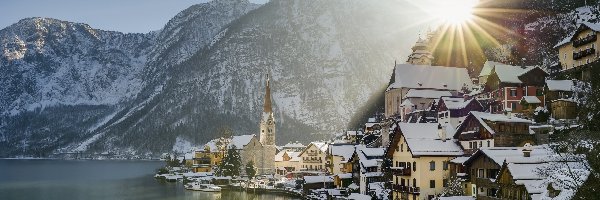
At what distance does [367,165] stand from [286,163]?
60.0 meters

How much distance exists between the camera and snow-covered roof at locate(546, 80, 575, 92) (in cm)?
5731

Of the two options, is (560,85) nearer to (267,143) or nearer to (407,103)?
(407,103)

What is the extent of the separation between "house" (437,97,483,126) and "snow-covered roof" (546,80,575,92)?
27.7 feet

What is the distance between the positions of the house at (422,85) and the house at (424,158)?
31.4 m

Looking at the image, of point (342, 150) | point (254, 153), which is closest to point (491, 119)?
point (342, 150)

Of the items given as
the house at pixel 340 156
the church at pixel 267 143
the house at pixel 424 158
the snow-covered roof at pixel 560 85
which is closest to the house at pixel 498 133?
the house at pixel 424 158

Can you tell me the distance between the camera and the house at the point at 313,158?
113 metres

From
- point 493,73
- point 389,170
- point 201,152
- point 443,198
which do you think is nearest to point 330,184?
point 389,170

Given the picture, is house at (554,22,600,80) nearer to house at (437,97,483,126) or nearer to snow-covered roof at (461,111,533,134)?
snow-covered roof at (461,111,533,134)

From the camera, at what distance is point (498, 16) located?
106m

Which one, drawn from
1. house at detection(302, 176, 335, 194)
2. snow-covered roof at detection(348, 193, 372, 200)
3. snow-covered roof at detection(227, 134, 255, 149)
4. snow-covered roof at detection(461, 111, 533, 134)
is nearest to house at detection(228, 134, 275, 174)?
snow-covered roof at detection(227, 134, 255, 149)

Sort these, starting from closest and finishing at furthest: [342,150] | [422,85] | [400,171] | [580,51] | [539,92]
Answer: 1. [400,171]
2. [580,51]
3. [539,92]
4. [342,150]
5. [422,85]

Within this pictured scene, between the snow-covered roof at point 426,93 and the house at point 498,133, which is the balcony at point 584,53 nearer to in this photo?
the house at point 498,133

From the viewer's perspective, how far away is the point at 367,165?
215 feet
